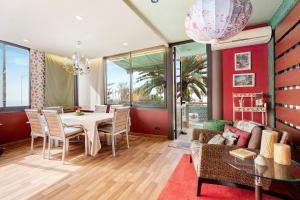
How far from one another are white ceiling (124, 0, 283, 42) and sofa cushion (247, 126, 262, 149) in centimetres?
190

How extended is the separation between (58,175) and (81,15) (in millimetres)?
2453

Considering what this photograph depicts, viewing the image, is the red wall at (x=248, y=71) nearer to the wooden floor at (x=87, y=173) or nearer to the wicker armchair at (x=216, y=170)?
the wooden floor at (x=87, y=173)

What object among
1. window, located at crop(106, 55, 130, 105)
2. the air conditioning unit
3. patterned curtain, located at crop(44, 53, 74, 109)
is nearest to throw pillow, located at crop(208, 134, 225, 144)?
the air conditioning unit

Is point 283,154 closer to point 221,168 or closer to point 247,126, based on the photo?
point 221,168

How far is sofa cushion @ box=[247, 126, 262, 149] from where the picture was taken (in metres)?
1.80

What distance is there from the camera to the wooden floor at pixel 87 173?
6.32 feet

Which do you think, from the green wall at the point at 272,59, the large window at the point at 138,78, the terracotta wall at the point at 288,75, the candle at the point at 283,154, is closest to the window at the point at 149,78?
the large window at the point at 138,78

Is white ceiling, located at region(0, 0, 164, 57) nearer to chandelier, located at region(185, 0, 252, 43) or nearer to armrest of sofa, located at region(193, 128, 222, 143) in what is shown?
chandelier, located at region(185, 0, 252, 43)

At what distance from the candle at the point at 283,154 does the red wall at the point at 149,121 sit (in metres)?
3.05

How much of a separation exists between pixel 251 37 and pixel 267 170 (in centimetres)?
261

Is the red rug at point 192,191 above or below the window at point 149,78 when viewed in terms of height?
below

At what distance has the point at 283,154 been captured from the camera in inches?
51.4

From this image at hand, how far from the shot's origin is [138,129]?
4758 millimetres

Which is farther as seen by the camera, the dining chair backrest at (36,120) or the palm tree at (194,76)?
the palm tree at (194,76)
